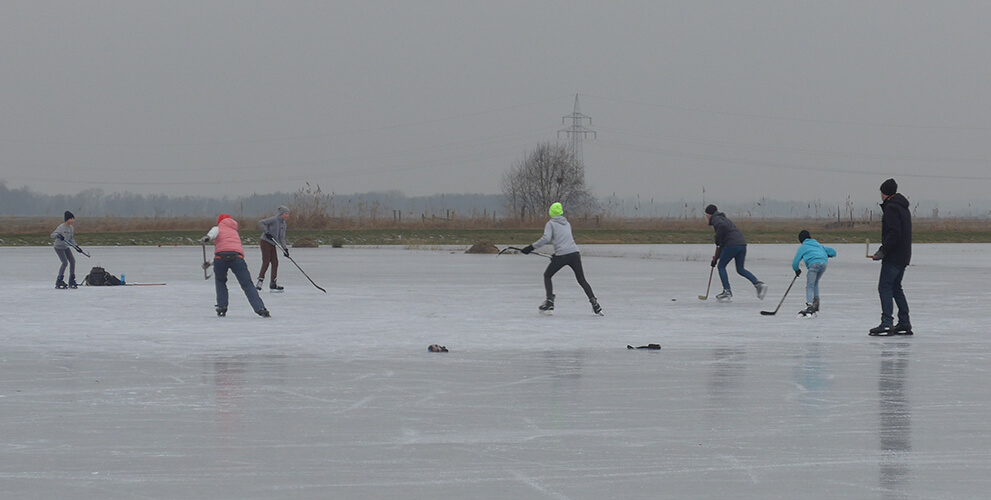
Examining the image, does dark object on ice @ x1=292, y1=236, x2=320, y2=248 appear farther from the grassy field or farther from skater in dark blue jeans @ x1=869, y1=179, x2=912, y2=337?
skater in dark blue jeans @ x1=869, y1=179, x2=912, y2=337

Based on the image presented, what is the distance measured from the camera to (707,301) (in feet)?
59.4

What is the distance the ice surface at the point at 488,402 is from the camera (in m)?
5.70

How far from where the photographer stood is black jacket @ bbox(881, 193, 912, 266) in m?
12.9

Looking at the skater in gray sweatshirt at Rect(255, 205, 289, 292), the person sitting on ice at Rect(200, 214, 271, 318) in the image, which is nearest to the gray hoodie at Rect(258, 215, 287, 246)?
the skater in gray sweatshirt at Rect(255, 205, 289, 292)

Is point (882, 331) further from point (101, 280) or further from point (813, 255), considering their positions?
point (101, 280)

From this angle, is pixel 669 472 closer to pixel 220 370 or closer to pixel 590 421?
pixel 590 421

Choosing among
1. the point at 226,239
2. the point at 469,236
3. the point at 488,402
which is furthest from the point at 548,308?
the point at 469,236

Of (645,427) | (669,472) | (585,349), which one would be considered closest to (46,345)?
(585,349)

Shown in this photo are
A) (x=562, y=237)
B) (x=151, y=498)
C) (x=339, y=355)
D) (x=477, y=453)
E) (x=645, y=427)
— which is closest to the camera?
(x=151, y=498)

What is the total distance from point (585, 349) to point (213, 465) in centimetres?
609

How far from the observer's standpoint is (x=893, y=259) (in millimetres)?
12922

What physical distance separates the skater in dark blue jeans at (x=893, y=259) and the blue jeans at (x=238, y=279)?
312 inches

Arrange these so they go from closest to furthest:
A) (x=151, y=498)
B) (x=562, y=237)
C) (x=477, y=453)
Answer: (x=151, y=498) → (x=477, y=453) → (x=562, y=237)

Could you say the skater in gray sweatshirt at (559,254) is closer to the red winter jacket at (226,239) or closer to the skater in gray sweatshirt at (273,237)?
the red winter jacket at (226,239)
